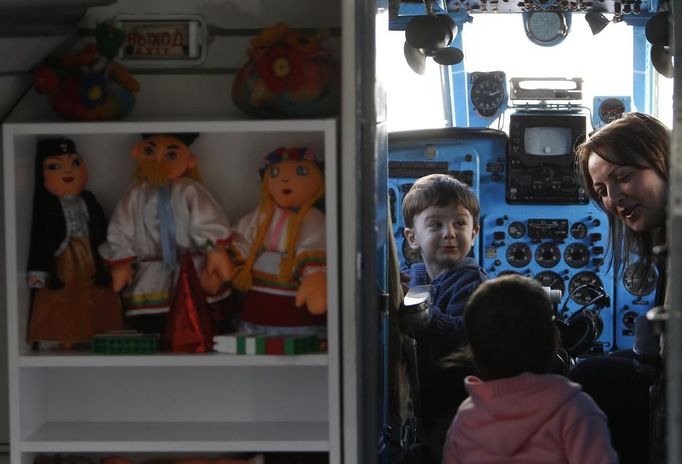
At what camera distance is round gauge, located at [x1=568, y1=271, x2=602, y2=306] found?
7387 mm

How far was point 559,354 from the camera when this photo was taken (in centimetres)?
471

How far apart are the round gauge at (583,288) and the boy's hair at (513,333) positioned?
4409 mm

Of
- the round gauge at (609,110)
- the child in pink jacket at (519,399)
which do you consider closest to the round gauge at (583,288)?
the round gauge at (609,110)

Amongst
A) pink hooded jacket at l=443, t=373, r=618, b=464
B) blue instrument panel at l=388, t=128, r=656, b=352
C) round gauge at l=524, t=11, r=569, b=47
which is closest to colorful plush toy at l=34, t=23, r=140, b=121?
pink hooded jacket at l=443, t=373, r=618, b=464

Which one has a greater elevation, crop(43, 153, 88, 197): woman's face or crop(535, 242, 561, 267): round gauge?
crop(43, 153, 88, 197): woman's face

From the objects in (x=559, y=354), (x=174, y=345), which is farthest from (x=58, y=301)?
(x=559, y=354)

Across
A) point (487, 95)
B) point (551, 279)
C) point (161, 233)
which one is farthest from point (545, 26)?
point (161, 233)

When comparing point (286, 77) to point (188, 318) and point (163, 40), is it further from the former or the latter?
point (188, 318)

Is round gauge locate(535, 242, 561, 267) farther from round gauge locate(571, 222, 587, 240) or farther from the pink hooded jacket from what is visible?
the pink hooded jacket

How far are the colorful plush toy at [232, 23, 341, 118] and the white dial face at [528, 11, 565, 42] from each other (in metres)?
4.59

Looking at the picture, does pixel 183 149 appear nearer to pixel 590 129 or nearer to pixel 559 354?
pixel 559 354

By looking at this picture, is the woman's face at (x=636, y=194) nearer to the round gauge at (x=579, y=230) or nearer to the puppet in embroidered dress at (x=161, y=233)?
the puppet in embroidered dress at (x=161, y=233)

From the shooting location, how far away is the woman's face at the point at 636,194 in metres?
3.81

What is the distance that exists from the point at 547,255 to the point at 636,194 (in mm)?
3675
